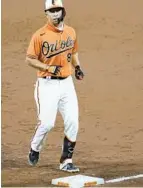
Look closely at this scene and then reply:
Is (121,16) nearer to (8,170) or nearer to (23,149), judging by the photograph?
(23,149)

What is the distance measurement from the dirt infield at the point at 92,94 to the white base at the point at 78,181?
23 centimetres

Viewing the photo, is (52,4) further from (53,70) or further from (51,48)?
(53,70)

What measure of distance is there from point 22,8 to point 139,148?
14.0 m

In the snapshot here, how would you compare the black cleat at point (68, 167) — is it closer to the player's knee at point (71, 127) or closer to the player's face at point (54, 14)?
the player's knee at point (71, 127)

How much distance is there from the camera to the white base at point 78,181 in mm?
7332

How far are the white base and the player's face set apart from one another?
186 centimetres

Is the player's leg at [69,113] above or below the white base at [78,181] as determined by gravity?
above

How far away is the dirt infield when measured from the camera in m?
8.69

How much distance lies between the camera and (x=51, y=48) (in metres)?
7.95

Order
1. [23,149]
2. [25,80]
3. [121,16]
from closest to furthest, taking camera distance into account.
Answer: [23,149], [25,80], [121,16]

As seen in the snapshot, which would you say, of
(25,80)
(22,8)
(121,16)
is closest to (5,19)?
(22,8)

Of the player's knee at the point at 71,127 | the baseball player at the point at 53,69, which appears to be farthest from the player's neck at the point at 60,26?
the player's knee at the point at 71,127

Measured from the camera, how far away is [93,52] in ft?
61.1

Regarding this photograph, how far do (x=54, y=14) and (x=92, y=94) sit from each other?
671 centimetres
